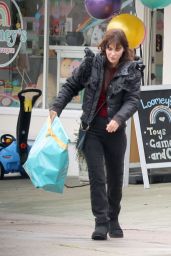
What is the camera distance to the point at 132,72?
26.3 feet

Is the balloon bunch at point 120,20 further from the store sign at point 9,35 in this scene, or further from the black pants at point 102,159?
the store sign at point 9,35

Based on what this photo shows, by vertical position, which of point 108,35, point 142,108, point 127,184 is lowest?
point 127,184

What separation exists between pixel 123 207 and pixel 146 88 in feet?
7.25

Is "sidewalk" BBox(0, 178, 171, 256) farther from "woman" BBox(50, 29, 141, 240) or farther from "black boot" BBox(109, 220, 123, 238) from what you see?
"woman" BBox(50, 29, 141, 240)

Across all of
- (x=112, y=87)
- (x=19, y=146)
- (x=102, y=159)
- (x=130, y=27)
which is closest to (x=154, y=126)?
(x=130, y=27)

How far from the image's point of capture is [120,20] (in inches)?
422

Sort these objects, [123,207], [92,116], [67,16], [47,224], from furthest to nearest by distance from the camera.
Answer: [67,16], [123,207], [47,224], [92,116]

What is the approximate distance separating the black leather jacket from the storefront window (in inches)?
259

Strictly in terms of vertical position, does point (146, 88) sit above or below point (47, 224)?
above

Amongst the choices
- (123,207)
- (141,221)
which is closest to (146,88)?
(123,207)

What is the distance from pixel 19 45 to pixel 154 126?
3362 millimetres

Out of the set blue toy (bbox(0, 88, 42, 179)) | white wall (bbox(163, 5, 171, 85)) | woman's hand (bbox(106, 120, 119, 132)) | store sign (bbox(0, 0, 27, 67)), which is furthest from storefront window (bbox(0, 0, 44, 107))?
woman's hand (bbox(106, 120, 119, 132))

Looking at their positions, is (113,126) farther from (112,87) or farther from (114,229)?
(114,229)

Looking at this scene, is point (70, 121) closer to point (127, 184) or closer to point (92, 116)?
point (127, 184)
